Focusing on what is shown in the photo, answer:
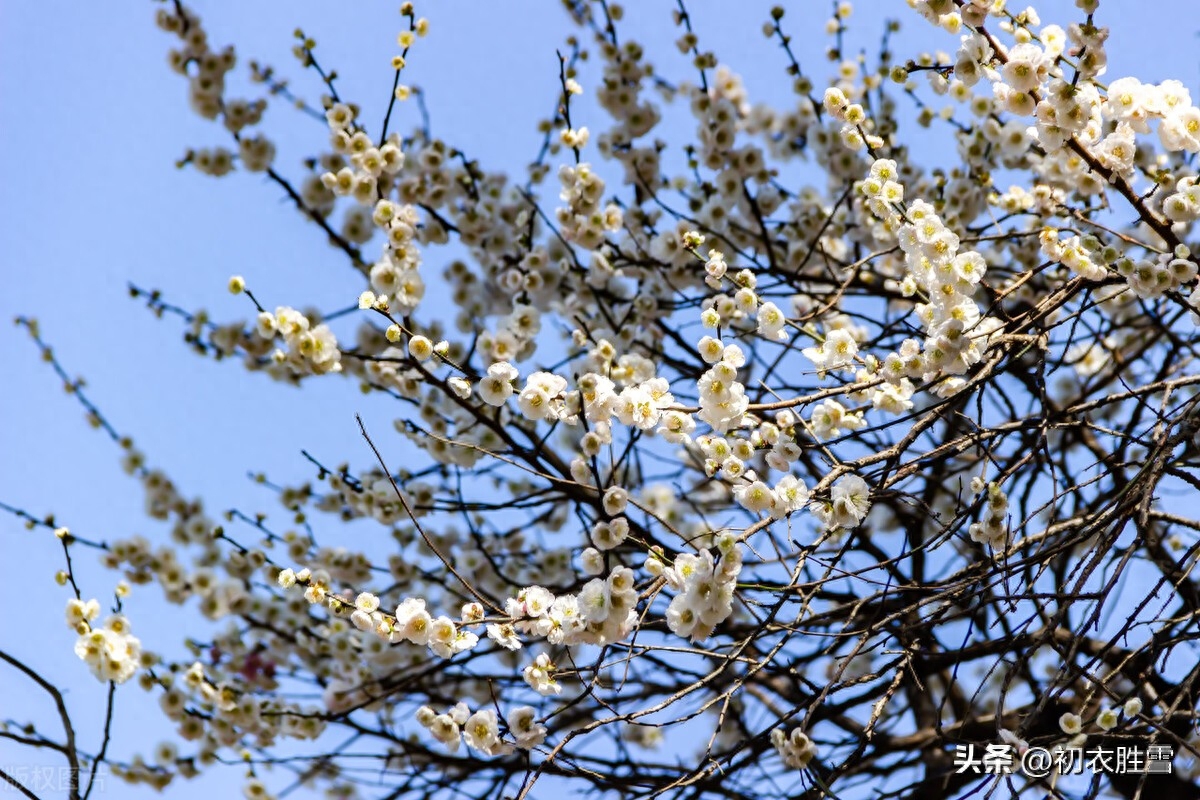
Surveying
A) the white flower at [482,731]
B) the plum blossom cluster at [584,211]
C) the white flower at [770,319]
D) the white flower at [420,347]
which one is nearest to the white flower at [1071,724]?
the white flower at [770,319]

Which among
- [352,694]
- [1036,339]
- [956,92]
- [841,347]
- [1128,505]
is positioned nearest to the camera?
[1128,505]

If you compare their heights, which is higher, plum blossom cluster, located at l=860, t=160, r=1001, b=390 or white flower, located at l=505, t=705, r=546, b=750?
plum blossom cluster, located at l=860, t=160, r=1001, b=390

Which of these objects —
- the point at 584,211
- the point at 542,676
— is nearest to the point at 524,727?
the point at 542,676

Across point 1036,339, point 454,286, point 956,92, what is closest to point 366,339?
point 454,286

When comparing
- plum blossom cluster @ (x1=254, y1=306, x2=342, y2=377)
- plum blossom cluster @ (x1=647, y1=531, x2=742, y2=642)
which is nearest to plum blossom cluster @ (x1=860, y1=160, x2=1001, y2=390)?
plum blossom cluster @ (x1=647, y1=531, x2=742, y2=642)

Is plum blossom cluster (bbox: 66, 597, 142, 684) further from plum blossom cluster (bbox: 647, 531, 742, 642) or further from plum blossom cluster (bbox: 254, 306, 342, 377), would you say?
plum blossom cluster (bbox: 647, 531, 742, 642)

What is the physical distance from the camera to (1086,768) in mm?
2799

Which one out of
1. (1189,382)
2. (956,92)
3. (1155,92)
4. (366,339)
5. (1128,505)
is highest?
(366,339)

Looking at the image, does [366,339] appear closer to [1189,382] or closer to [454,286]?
[454,286]

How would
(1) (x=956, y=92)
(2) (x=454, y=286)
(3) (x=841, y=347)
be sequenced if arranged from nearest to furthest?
(3) (x=841, y=347), (1) (x=956, y=92), (2) (x=454, y=286)

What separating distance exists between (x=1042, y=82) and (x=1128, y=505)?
104 cm

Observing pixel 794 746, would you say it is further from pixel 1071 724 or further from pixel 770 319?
pixel 770 319

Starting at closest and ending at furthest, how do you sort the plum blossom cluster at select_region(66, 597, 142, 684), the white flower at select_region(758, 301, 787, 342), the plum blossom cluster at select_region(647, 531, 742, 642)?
the plum blossom cluster at select_region(647, 531, 742, 642), the white flower at select_region(758, 301, 787, 342), the plum blossom cluster at select_region(66, 597, 142, 684)

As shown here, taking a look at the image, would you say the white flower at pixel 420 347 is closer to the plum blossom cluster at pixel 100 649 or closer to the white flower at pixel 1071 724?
the plum blossom cluster at pixel 100 649
